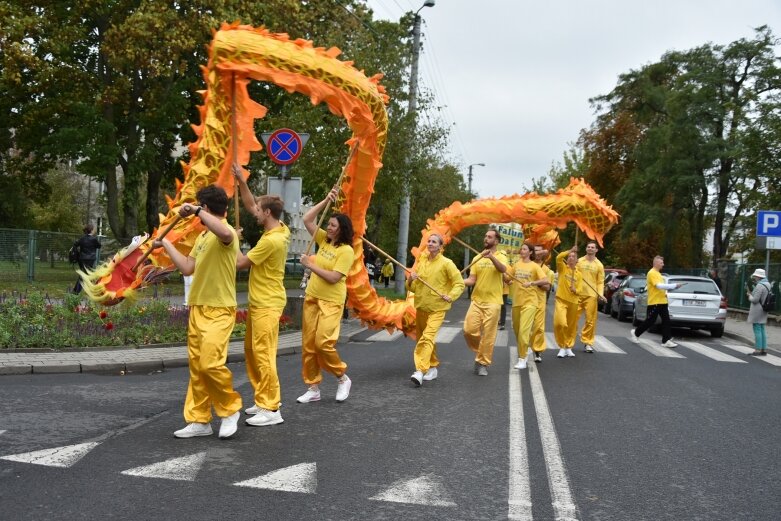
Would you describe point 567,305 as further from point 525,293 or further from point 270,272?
point 270,272

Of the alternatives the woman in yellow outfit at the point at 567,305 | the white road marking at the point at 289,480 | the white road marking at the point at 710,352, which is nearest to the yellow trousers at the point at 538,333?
the woman in yellow outfit at the point at 567,305

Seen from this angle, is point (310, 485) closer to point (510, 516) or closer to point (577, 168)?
point (510, 516)

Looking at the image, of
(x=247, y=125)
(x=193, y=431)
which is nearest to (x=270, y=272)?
(x=193, y=431)

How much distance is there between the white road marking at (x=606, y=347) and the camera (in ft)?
43.7

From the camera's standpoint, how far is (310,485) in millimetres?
4637

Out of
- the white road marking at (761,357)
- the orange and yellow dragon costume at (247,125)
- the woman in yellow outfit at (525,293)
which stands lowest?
the white road marking at (761,357)

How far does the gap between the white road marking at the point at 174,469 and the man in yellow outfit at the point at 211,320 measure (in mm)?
561

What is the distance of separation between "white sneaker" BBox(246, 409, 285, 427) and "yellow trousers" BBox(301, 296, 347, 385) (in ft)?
2.98

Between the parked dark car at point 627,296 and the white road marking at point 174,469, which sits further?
the parked dark car at point 627,296

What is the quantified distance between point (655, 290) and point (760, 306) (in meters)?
1.79

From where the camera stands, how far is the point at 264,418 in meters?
6.24

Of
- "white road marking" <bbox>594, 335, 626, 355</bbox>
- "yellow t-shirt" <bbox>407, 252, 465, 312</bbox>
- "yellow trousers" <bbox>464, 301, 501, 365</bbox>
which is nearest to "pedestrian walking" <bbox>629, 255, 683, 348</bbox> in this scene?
"white road marking" <bbox>594, 335, 626, 355</bbox>

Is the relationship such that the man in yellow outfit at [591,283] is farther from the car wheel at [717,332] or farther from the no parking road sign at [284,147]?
the car wheel at [717,332]

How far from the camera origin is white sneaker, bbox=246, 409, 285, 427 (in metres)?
6.20
